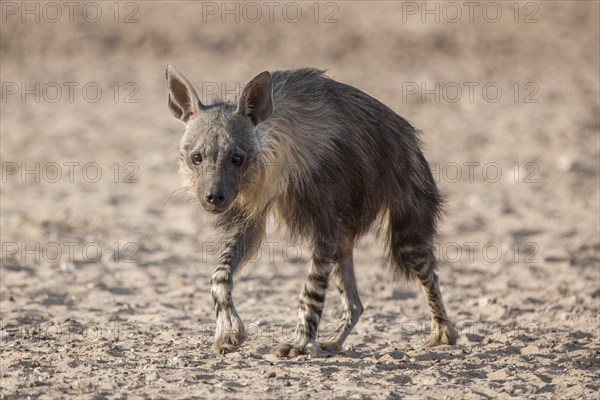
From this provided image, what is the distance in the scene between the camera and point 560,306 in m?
8.18

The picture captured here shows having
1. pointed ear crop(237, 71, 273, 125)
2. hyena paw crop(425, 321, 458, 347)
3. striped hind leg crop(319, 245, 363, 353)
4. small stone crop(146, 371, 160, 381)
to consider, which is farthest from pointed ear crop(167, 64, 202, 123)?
hyena paw crop(425, 321, 458, 347)

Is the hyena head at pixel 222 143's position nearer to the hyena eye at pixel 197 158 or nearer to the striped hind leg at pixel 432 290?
the hyena eye at pixel 197 158

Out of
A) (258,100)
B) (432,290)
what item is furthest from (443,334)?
(258,100)

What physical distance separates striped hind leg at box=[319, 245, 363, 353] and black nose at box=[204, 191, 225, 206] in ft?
4.39

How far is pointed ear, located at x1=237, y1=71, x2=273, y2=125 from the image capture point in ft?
20.6

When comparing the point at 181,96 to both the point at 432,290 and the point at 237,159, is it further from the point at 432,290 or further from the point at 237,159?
the point at 432,290

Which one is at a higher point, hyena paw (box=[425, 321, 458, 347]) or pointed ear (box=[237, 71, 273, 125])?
pointed ear (box=[237, 71, 273, 125])

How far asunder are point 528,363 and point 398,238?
1.34m

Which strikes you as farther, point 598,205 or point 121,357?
point 598,205

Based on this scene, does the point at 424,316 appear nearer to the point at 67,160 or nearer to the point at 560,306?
the point at 560,306

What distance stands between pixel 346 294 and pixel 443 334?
Result: 70 centimetres

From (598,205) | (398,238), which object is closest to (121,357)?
(398,238)

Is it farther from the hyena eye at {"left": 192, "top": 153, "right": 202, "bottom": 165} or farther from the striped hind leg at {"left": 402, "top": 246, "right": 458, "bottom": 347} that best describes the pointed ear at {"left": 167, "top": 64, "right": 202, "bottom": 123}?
the striped hind leg at {"left": 402, "top": 246, "right": 458, "bottom": 347}

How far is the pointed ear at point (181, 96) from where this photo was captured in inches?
254
